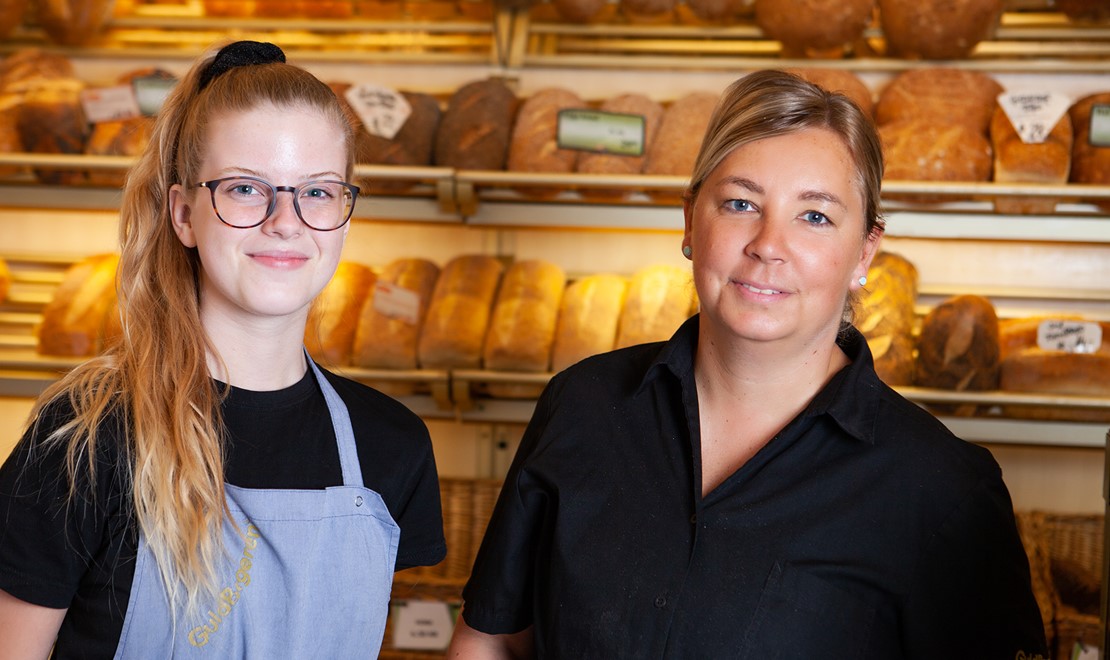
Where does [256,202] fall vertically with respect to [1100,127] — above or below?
below

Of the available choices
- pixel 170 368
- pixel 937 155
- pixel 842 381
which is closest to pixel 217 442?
pixel 170 368

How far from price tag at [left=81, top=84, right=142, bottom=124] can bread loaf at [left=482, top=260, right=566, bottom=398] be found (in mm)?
1158

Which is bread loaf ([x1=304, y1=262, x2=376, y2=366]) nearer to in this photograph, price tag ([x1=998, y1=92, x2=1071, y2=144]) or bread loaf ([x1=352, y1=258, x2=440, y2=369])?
bread loaf ([x1=352, y1=258, x2=440, y2=369])

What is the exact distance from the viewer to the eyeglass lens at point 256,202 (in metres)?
1.31

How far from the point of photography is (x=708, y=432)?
4.67ft

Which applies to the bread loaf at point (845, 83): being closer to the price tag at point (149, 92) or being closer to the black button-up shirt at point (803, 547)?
the black button-up shirt at point (803, 547)

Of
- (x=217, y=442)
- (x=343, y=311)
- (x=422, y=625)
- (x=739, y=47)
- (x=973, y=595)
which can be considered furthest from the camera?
(x=739, y=47)

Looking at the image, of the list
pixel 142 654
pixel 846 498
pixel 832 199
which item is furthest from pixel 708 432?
pixel 142 654

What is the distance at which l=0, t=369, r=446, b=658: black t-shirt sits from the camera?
1254 mm

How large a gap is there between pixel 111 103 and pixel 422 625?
1687mm

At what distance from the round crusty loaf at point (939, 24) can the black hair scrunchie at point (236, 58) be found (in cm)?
199

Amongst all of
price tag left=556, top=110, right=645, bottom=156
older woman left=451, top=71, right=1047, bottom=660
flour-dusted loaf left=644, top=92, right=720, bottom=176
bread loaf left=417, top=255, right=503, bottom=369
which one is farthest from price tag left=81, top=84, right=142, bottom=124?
older woman left=451, top=71, right=1047, bottom=660

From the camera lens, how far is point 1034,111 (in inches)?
106

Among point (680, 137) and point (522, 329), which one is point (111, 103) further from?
point (680, 137)
